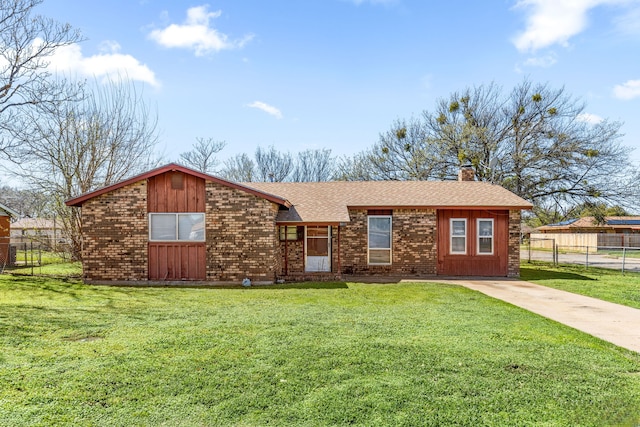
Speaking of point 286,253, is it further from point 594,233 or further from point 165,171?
point 594,233

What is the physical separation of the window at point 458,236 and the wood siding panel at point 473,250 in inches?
4.2

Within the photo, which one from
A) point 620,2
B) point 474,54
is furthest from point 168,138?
point 620,2

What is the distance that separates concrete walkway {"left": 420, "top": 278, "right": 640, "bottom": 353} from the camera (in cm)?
663

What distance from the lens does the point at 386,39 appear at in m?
13.9

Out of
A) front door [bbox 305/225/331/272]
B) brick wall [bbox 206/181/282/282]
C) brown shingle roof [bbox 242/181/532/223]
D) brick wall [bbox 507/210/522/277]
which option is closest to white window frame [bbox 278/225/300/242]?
front door [bbox 305/225/331/272]

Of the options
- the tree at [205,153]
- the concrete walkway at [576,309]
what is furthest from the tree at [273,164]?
the concrete walkway at [576,309]

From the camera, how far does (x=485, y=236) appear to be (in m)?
14.2

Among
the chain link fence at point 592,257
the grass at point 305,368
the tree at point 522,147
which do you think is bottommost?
the chain link fence at point 592,257

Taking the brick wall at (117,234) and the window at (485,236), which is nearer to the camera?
the brick wall at (117,234)

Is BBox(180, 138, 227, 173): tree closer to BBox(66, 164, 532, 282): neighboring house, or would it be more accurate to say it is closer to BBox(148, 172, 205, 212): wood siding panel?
BBox(66, 164, 532, 282): neighboring house

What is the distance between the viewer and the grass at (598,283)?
10075 millimetres

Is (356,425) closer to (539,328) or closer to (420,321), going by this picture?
(420,321)

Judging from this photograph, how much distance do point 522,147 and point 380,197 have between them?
13666 millimetres

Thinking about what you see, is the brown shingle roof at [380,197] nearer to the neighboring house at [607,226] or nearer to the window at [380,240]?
the window at [380,240]
